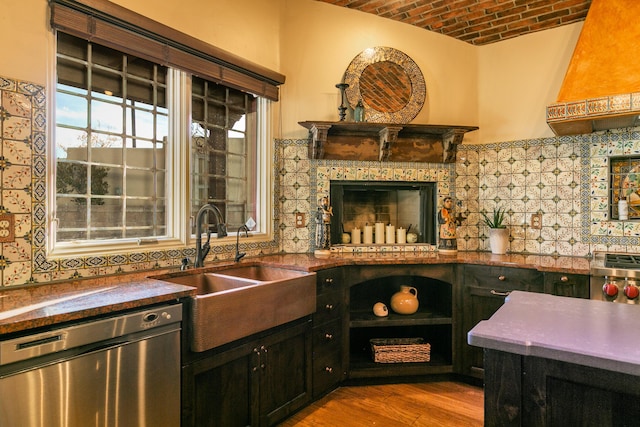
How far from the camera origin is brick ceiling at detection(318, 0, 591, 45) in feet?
9.77

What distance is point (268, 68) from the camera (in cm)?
306

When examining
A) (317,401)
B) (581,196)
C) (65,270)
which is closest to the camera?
(65,270)

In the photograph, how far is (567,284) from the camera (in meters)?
2.48

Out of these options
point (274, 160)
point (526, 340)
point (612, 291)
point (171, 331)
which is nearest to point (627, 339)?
point (526, 340)

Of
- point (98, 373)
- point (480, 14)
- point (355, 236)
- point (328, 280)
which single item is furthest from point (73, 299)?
point (480, 14)

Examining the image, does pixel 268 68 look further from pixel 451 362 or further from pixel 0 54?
pixel 451 362

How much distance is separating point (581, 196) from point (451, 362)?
1660mm

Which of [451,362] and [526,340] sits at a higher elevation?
[526,340]

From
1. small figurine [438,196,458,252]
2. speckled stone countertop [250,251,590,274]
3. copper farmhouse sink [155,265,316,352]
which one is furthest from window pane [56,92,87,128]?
small figurine [438,196,458,252]

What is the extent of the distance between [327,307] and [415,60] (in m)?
2.28

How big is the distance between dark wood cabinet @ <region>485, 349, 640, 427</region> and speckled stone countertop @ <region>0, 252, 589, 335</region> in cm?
127

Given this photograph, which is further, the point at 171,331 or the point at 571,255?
the point at 571,255

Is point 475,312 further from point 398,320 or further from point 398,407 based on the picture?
point 398,407

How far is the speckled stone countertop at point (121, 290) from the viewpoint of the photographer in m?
1.33
